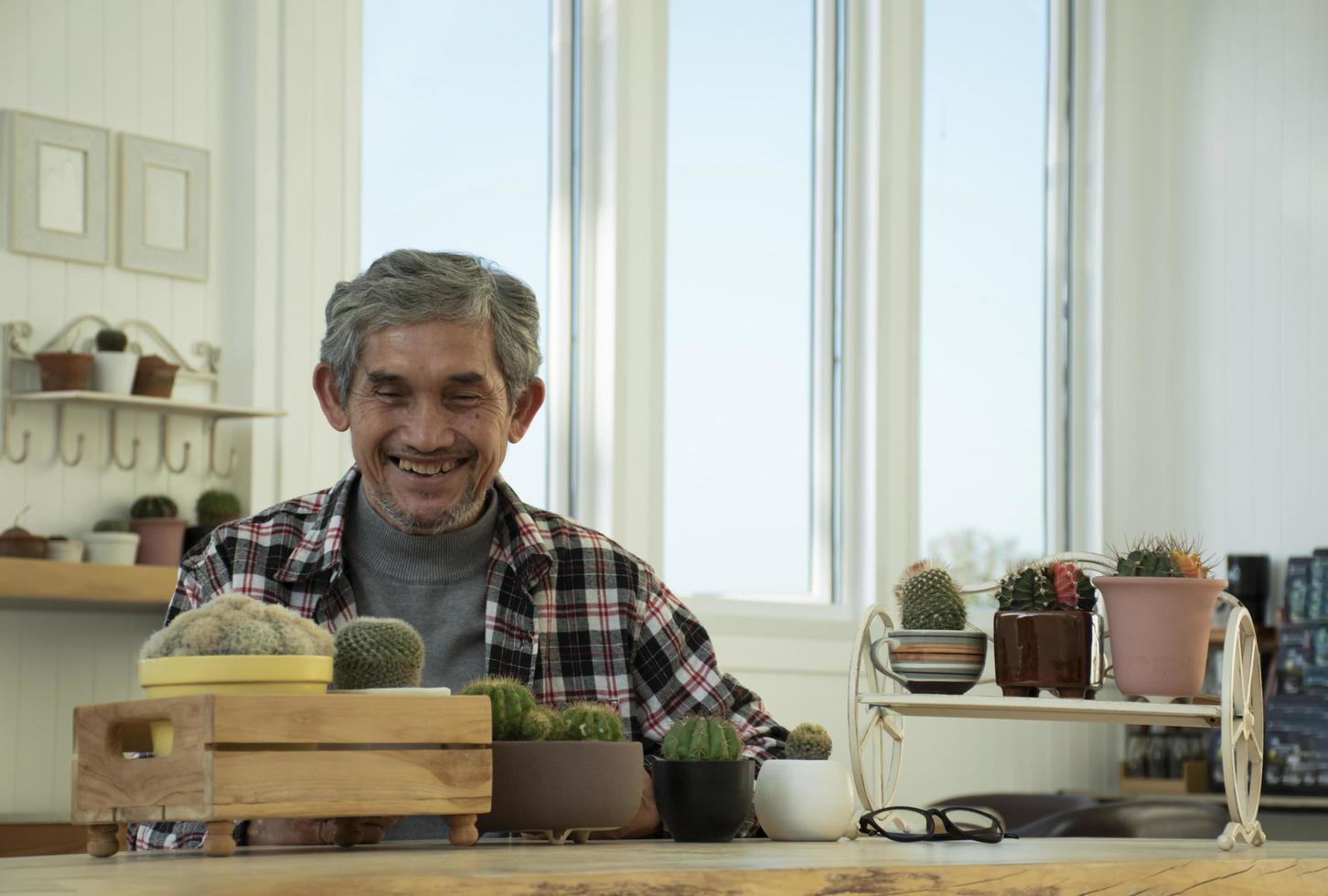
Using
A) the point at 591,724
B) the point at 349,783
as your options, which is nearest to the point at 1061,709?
the point at 591,724

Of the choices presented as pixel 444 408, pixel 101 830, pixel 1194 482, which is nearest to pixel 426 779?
pixel 101 830

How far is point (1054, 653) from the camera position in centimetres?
168

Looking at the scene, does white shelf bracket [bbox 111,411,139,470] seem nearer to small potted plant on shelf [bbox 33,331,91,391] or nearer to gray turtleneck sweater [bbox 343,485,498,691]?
small potted plant on shelf [bbox 33,331,91,391]

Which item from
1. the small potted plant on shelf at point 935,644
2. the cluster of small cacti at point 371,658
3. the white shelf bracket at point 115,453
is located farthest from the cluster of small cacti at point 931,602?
the white shelf bracket at point 115,453

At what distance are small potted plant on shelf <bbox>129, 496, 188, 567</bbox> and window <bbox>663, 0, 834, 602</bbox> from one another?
1.59 metres

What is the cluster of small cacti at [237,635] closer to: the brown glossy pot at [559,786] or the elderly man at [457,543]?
the brown glossy pot at [559,786]

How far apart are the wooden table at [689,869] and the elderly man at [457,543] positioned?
52 centimetres

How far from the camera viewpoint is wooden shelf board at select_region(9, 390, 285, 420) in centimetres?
385

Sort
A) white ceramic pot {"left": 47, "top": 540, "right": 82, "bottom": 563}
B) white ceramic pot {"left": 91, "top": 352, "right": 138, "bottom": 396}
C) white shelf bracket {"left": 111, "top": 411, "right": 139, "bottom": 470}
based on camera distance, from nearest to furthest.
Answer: white ceramic pot {"left": 47, "top": 540, "right": 82, "bottom": 563}, white ceramic pot {"left": 91, "top": 352, "right": 138, "bottom": 396}, white shelf bracket {"left": 111, "top": 411, "right": 139, "bottom": 470}

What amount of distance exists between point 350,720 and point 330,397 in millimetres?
906

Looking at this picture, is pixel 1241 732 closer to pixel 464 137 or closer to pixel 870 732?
pixel 870 732

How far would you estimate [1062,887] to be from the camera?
1367mm

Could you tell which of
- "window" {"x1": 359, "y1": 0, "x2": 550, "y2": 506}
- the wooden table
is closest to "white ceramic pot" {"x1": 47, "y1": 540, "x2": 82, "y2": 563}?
"window" {"x1": 359, "y1": 0, "x2": 550, "y2": 506}

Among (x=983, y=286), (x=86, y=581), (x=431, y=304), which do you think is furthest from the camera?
(x=983, y=286)
